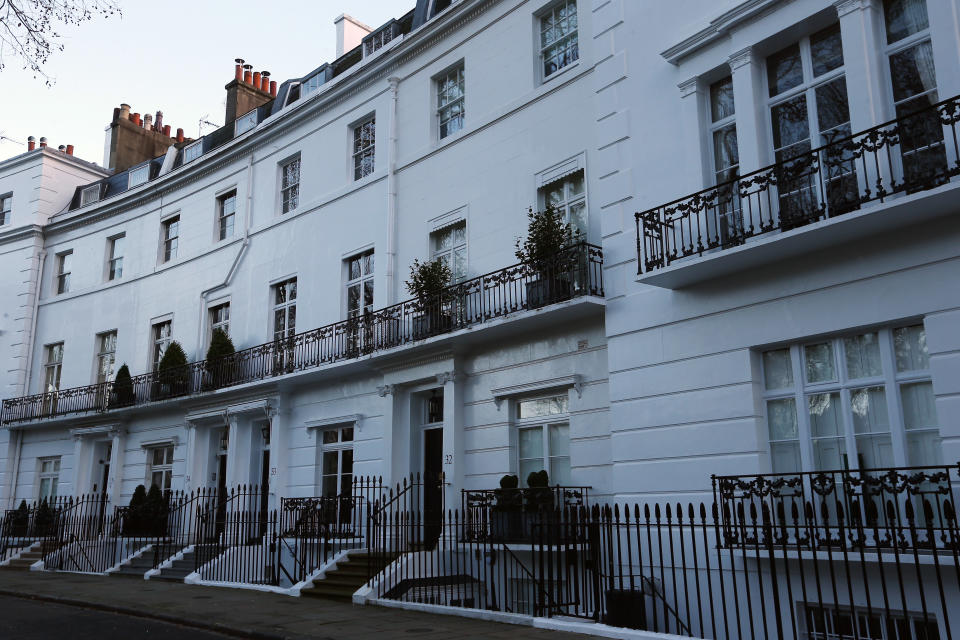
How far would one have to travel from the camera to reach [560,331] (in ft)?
41.7

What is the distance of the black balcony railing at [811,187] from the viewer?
837cm

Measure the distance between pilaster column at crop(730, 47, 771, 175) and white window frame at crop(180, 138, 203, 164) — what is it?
17.0 meters

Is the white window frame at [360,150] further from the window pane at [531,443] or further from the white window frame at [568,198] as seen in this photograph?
the window pane at [531,443]

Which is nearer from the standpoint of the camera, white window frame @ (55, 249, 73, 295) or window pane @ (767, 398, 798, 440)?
window pane @ (767, 398, 798, 440)

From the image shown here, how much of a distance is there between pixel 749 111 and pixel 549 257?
11.9 ft

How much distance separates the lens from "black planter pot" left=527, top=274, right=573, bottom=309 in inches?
478

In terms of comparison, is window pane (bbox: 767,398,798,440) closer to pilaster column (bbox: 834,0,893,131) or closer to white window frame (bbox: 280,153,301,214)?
pilaster column (bbox: 834,0,893,131)

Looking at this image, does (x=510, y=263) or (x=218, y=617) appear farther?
(x=510, y=263)

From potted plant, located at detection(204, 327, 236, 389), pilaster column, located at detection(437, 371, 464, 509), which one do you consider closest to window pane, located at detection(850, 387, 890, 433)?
pilaster column, located at detection(437, 371, 464, 509)

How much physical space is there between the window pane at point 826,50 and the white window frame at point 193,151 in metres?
17.8

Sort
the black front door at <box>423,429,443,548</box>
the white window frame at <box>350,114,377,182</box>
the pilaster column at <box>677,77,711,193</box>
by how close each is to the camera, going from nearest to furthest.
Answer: the pilaster column at <box>677,77,711,193</box> → the black front door at <box>423,429,443,548</box> → the white window frame at <box>350,114,377,182</box>

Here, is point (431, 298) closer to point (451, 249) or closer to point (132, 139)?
point (451, 249)

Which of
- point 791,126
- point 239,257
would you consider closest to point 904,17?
point 791,126

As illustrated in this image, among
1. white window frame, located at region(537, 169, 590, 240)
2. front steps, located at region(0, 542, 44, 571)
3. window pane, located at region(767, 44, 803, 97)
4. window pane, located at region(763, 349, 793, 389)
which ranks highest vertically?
window pane, located at region(767, 44, 803, 97)
